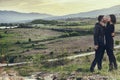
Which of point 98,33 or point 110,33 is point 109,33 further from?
point 98,33

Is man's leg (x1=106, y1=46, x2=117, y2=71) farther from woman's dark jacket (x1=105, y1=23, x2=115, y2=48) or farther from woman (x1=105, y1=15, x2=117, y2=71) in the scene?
woman's dark jacket (x1=105, y1=23, x2=115, y2=48)

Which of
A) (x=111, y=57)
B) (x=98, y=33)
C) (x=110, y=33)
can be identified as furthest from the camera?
(x=111, y=57)

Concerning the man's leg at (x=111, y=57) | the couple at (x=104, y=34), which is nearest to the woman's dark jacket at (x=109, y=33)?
the couple at (x=104, y=34)

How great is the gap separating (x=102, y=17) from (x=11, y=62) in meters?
27.3

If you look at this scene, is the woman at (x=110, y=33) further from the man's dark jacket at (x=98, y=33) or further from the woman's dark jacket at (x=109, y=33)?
the man's dark jacket at (x=98, y=33)

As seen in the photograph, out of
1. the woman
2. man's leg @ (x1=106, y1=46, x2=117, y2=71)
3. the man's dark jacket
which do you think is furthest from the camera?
man's leg @ (x1=106, y1=46, x2=117, y2=71)

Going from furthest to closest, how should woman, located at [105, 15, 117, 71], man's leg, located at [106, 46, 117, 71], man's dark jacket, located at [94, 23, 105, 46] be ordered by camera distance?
man's leg, located at [106, 46, 117, 71] < woman, located at [105, 15, 117, 71] < man's dark jacket, located at [94, 23, 105, 46]

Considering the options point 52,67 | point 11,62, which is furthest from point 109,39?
point 11,62

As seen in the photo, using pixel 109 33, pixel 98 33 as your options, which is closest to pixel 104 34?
pixel 109 33

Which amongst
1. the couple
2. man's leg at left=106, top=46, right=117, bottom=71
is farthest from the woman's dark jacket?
man's leg at left=106, top=46, right=117, bottom=71

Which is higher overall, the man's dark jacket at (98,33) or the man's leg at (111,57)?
the man's dark jacket at (98,33)

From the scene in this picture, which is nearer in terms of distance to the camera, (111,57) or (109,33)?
(109,33)

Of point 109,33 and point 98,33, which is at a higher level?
point 98,33

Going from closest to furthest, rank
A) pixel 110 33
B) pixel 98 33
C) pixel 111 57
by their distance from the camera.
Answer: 1. pixel 98 33
2. pixel 110 33
3. pixel 111 57
